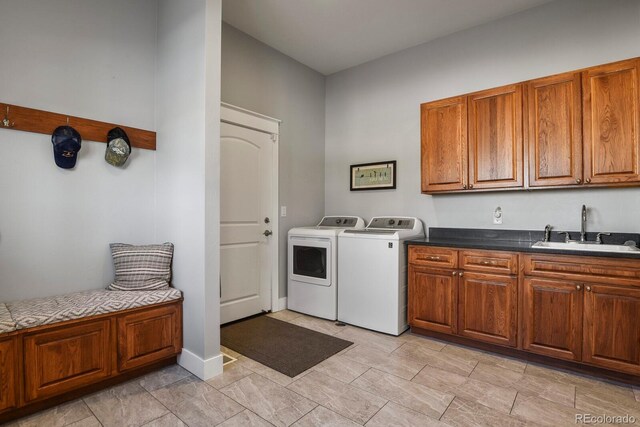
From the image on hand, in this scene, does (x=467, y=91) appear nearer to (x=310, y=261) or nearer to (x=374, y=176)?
(x=374, y=176)

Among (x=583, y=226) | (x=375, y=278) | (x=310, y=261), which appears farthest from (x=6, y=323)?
(x=583, y=226)

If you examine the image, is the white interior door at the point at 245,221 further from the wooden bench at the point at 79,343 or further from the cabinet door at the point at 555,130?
the cabinet door at the point at 555,130

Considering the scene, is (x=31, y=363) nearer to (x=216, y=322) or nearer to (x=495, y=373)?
(x=216, y=322)

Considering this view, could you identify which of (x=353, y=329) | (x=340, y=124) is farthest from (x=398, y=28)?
(x=353, y=329)

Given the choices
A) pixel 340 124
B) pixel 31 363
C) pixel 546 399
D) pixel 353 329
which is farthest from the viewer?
pixel 340 124

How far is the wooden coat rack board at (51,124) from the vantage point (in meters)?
2.09

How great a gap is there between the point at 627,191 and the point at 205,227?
328cm

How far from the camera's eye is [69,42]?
2.37 metres

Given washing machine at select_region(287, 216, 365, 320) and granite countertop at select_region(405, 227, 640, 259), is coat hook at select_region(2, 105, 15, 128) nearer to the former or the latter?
washing machine at select_region(287, 216, 365, 320)

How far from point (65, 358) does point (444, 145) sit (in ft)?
11.1

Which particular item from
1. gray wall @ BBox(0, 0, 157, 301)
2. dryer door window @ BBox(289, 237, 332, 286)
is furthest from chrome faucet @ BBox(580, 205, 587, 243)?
gray wall @ BBox(0, 0, 157, 301)

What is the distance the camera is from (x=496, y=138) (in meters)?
2.89

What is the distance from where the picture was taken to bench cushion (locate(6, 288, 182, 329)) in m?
1.84

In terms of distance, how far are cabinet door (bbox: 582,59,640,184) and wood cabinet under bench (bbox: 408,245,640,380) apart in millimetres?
721
